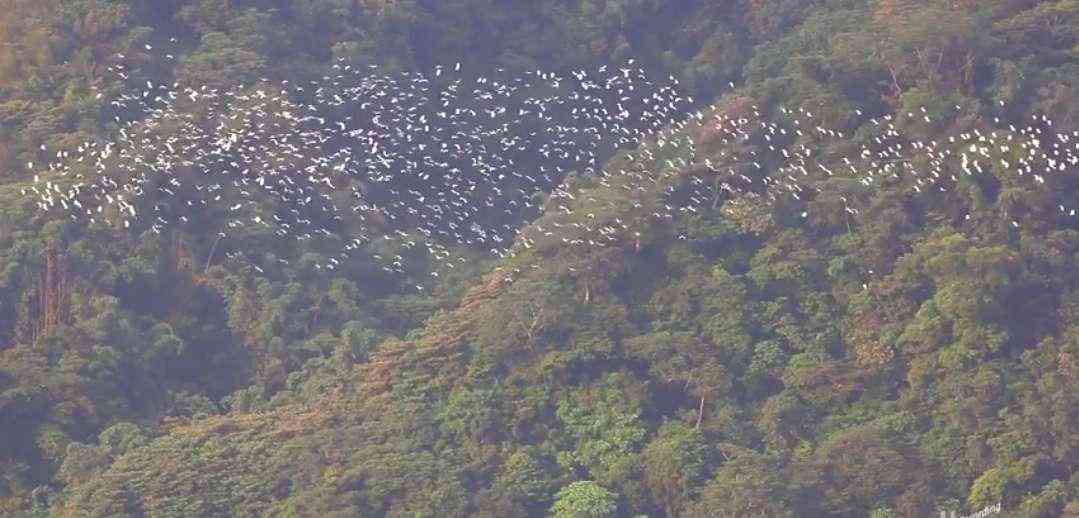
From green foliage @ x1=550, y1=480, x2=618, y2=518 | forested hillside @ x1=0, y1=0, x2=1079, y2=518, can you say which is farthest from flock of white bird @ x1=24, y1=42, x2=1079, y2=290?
green foliage @ x1=550, y1=480, x2=618, y2=518

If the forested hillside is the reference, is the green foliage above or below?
below

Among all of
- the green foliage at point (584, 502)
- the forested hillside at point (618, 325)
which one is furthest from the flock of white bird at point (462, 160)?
the green foliage at point (584, 502)

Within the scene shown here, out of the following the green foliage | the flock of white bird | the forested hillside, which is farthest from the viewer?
the flock of white bird

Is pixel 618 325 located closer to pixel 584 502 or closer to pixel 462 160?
pixel 584 502

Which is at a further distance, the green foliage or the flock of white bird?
the flock of white bird

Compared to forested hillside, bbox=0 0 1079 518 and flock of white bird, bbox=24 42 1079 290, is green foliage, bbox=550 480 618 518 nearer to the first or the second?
forested hillside, bbox=0 0 1079 518

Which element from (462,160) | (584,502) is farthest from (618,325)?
(462,160)

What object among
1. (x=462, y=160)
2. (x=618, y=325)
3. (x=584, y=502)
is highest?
(x=462, y=160)

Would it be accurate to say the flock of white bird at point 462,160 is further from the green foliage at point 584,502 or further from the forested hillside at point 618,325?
the green foliage at point 584,502
